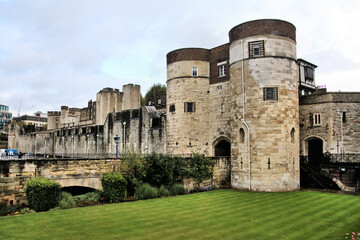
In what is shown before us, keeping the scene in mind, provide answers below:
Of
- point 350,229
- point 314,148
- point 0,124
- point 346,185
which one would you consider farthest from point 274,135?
point 0,124

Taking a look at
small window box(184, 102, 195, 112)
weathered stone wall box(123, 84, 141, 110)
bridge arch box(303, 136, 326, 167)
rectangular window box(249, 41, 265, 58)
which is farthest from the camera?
weathered stone wall box(123, 84, 141, 110)

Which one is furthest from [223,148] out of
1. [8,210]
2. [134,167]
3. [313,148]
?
[8,210]

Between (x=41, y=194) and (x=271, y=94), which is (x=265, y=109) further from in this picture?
(x=41, y=194)

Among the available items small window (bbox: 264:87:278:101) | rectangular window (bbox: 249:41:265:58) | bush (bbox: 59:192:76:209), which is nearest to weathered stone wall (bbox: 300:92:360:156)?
small window (bbox: 264:87:278:101)

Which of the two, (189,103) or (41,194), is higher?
(189,103)

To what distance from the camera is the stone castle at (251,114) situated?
19703 millimetres

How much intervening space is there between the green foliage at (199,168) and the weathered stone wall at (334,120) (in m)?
9.64

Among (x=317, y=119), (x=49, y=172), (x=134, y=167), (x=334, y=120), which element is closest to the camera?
(x=49, y=172)

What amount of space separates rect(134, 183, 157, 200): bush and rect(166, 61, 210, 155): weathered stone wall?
9980mm

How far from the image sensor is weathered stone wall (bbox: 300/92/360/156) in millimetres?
23250

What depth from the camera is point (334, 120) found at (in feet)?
78.3

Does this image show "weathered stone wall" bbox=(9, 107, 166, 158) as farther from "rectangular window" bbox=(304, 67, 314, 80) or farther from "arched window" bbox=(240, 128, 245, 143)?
"rectangular window" bbox=(304, 67, 314, 80)

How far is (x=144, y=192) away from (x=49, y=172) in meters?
5.01

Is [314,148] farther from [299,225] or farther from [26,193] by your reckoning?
[26,193]
